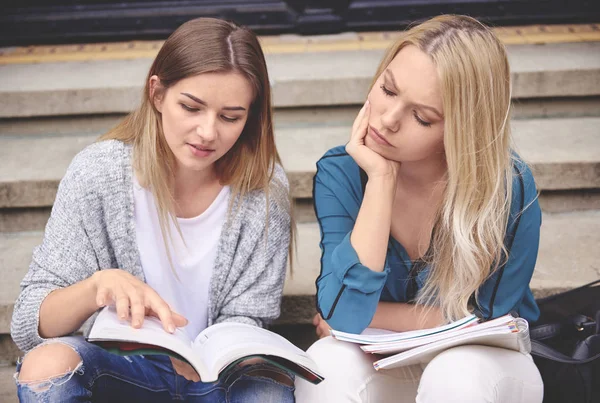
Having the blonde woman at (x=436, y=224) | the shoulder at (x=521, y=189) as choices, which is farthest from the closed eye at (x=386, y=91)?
the shoulder at (x=521, y=189)

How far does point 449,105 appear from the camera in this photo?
164 cm

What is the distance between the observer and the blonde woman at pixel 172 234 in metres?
1.68

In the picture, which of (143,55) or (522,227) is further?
(143,55)

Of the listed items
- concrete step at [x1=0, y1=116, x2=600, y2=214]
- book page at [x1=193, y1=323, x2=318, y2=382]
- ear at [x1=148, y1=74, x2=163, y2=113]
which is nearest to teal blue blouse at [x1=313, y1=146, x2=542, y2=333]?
book page at [x1=193, y1=323, x2=318, y2=382]

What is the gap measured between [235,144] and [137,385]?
0.67m

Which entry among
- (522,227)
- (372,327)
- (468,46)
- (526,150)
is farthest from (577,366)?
(526,150)

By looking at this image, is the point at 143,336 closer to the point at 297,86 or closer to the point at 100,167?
the point at 100,167

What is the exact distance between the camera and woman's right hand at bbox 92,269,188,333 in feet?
4.98

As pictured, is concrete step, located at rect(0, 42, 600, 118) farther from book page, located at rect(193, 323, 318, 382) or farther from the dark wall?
book page, located at rect(193, 323, 318, 382)

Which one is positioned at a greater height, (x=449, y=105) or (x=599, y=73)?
(x=449, y=105)

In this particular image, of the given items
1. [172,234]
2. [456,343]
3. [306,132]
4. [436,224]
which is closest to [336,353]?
Result: [456,343]

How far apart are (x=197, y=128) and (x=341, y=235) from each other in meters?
0.46

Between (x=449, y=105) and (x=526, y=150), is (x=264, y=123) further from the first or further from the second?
(x=526, y=150)

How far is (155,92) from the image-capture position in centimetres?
182
